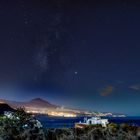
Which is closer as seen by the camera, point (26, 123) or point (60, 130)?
point (60, 130)

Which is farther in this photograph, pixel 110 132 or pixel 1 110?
pixel 1 110

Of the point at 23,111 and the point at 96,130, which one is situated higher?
the point at 23,111

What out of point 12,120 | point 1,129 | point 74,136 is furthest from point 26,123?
point 74,136

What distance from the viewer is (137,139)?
57.5 ft

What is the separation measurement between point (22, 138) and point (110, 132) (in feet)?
14.9

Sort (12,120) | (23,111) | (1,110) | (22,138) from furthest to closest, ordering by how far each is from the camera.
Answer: (1,110), (23,111), (12,120), (22,138)

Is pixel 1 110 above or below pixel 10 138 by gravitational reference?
above

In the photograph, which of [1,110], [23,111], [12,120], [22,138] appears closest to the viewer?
[22,138]

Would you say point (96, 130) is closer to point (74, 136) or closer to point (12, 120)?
point (74, 136)

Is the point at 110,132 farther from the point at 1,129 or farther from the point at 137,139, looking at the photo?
the point at 1,129

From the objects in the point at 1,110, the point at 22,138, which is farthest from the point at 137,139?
the point at 1,110

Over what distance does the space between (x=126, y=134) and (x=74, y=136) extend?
8.75ft

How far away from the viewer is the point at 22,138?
17.1 m

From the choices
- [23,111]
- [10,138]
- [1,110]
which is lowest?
[10,138]
